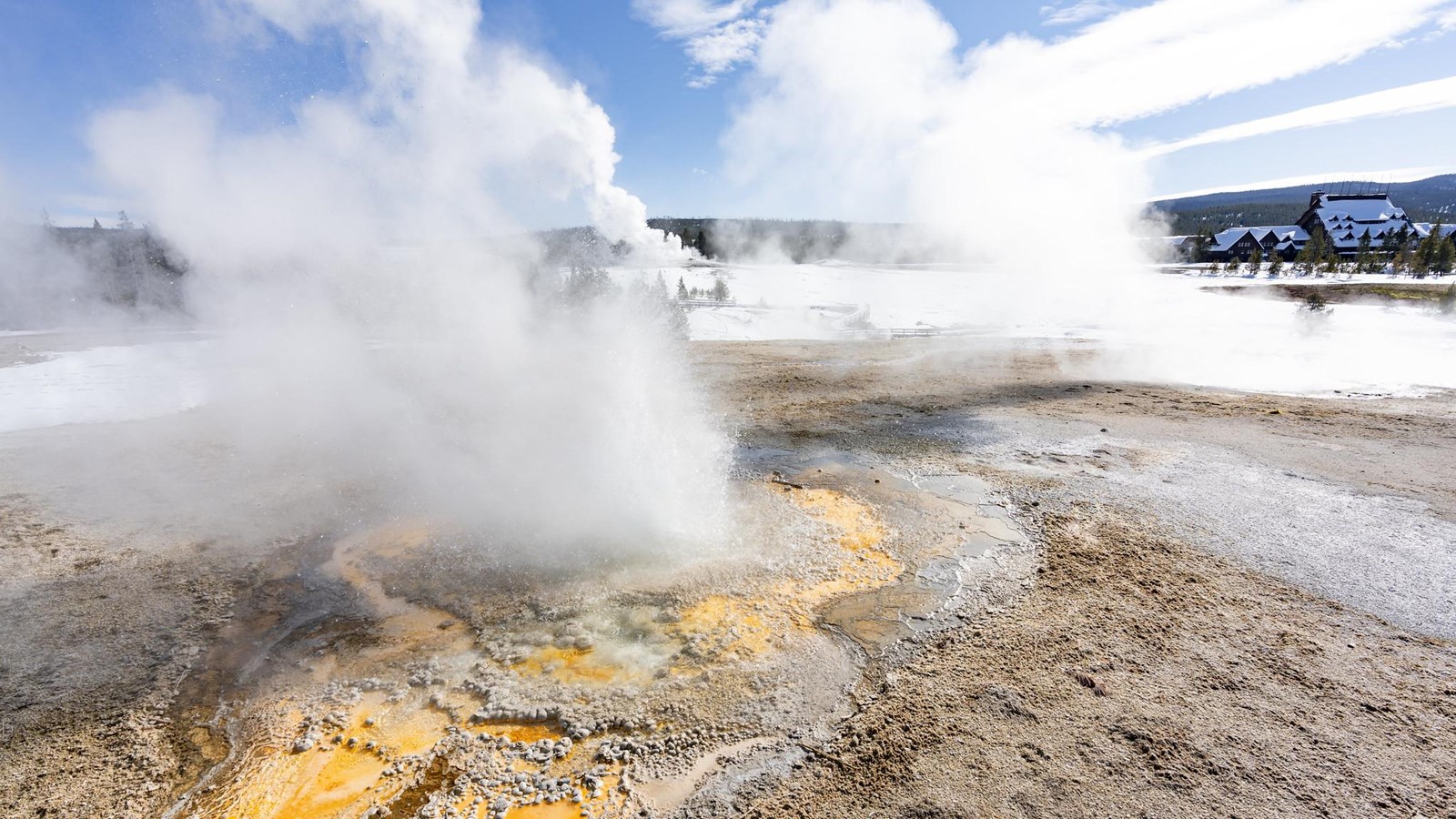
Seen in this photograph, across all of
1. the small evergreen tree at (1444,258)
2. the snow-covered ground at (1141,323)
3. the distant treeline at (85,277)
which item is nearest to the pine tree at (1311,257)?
the snow-covered ground at (1141,323)

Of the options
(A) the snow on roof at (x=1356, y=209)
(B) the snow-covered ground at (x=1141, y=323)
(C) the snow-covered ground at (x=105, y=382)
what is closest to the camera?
(C) the snow-covered ground at (x=105, y=382)

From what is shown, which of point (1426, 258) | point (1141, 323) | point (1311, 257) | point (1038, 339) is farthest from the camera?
point (1311, 257)

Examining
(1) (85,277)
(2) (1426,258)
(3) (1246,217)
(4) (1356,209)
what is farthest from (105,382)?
(3) (1246,217)

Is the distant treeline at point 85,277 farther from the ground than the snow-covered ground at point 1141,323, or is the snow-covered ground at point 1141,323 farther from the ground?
the distant treeline at point 85,277

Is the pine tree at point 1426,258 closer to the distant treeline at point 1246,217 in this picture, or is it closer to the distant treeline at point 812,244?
the distant treeline at point 812,244

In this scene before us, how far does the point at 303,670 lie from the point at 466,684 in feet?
4.18

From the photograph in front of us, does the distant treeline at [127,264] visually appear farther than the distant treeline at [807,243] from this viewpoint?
No

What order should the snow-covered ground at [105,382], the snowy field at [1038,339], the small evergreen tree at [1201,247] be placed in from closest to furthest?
the snow-covered ground at [105,382] < the snowy field at [1038,339] < the small evergreen tree at [1201,247]

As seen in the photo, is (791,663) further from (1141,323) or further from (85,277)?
(1141,323)

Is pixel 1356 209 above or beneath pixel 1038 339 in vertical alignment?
above

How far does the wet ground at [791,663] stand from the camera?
3270 mm

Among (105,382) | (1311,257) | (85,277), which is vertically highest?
(85,277)

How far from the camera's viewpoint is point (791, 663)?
14.1ft

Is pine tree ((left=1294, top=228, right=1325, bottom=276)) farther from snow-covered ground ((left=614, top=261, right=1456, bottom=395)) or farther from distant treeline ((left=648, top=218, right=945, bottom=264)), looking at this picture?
distant treeline ((left=648, top=218, right=945, bottom=264))
